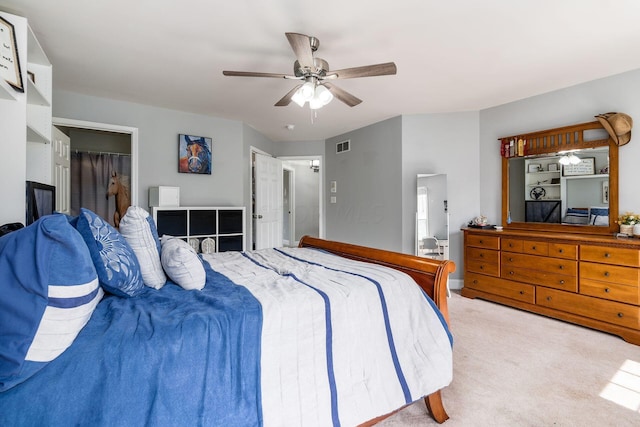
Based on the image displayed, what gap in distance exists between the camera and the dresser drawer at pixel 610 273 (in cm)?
255

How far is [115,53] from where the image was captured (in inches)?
103

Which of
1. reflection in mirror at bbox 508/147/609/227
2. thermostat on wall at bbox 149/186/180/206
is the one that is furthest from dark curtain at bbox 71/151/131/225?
reflection in mirror at bbox 508/147/609/227

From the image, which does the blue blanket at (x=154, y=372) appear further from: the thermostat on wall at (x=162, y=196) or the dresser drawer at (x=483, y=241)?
the dresser drawer at (x=483, y=241)

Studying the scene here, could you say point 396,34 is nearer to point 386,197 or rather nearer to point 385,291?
point 385,291

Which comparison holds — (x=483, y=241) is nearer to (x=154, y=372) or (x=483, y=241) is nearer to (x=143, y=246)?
(x=143, y=246)

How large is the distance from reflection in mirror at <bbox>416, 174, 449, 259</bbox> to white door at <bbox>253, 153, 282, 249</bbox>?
2.52 metres

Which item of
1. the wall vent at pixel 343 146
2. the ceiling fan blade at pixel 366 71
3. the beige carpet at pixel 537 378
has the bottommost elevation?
the beige carpet at pixel 537 378

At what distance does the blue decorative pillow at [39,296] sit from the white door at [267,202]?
4.09 metres

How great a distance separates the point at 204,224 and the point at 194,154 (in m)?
1.04

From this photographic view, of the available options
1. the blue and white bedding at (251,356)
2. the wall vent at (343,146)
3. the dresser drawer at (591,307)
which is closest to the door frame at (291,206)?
the wall vent at (343,146)

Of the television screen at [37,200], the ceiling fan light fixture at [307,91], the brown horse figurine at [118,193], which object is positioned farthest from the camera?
the brown horse figurine at [118,193]

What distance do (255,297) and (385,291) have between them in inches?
24.7

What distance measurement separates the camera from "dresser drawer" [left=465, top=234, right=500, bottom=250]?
3.50 metres

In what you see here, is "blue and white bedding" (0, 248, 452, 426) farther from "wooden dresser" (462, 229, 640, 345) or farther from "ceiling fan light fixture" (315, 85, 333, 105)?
"wooden dresser" (462, 229, 640, 345)
